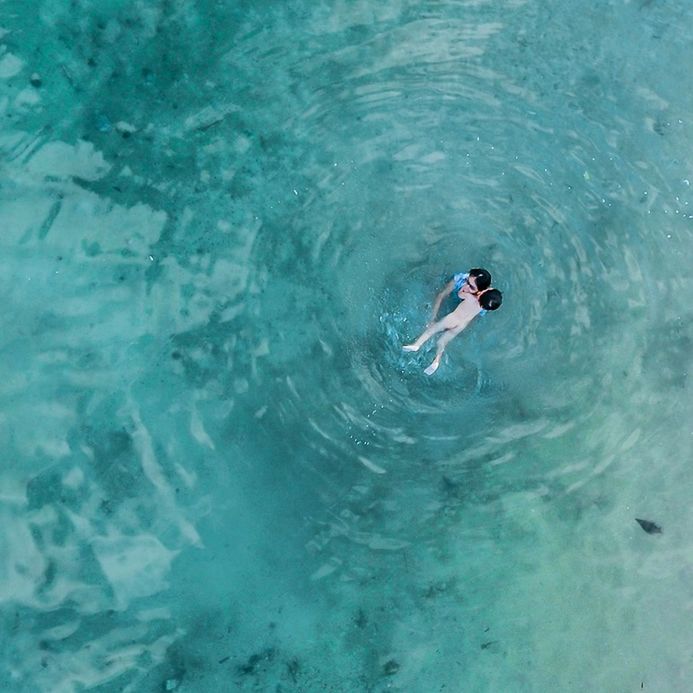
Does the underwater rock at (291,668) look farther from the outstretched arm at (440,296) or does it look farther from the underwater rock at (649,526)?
the underwater rock at (649,526)

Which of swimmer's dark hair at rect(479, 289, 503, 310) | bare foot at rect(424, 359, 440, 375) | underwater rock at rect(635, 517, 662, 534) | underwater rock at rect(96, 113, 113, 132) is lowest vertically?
underwater rock at rect(635, 517, 662, 534)

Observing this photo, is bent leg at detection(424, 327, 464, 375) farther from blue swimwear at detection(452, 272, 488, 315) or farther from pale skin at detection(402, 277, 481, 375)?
blue swimwear at detection(452, 272, 488, 315)

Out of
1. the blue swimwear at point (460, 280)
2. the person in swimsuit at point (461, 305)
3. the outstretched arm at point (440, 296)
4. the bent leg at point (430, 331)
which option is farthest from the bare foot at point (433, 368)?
the blue swimwear at point (460, 280)

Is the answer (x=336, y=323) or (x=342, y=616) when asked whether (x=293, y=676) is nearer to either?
(x=342, y=616)

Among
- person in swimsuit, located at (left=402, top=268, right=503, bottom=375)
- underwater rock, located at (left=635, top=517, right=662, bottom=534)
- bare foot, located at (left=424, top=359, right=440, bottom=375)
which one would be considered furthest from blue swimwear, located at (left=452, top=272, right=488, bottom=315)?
underwater rock, located at (left=635, top=517, right=662, bottom=534)

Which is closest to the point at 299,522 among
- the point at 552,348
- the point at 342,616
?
the point at 342,616

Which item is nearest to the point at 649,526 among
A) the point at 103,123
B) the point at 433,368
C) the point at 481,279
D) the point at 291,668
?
the point at 433,368

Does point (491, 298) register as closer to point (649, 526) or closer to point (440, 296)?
point (440, 296)
